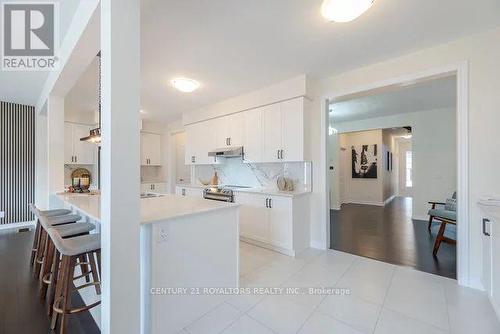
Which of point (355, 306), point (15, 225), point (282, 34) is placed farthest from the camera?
point (15, 225)

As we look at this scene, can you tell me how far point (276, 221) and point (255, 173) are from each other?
1395 millimetres

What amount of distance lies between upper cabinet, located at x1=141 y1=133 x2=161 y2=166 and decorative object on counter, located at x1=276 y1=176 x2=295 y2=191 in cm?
434

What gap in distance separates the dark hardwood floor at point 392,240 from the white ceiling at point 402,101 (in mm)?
2339

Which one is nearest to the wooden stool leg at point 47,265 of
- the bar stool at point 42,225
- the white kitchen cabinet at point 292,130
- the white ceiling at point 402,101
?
the bar stool at point 42,225

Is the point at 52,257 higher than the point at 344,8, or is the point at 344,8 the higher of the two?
the point at 344,8

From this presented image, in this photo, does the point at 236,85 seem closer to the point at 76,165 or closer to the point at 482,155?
the point at 482,155

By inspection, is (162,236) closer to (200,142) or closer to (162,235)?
(162,235)

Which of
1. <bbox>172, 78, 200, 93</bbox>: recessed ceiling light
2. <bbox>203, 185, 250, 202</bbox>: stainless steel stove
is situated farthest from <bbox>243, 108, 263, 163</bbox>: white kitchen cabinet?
<bbox>172, 78, 200, 93</bbox>: recessed ceiling light

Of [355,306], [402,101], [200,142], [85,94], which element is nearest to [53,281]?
[355,306]

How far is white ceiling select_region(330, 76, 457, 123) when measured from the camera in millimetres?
3979

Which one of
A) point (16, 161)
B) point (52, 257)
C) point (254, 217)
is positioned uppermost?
point (16, 161)

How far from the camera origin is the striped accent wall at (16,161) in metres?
4.86

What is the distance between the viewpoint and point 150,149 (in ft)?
21.8
